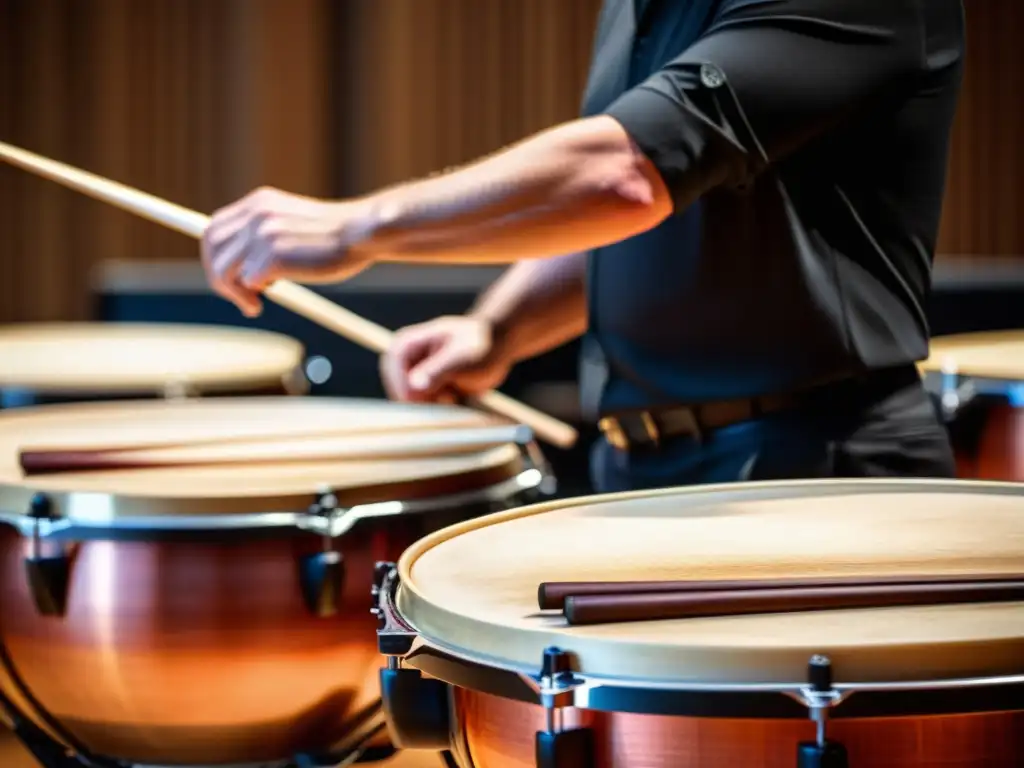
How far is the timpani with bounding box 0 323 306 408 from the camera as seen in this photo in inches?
100.0

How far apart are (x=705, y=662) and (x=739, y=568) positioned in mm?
215

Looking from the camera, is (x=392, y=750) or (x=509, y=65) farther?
(x=509, y=65)

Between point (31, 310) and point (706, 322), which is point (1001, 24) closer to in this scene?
point (31, 310)

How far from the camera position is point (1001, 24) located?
18.7 ft

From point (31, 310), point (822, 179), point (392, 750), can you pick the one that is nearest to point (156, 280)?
point (31, 310)

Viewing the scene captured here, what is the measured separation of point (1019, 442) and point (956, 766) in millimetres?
1500

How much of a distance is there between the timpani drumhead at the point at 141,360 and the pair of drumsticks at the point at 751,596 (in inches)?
64.8

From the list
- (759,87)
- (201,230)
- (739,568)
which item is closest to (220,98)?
(201,230)

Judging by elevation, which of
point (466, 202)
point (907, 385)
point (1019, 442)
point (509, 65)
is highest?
point (509, 65)

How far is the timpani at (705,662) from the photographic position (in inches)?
35.2

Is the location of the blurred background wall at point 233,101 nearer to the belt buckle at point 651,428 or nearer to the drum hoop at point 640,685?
the belt buckle at point 651,428

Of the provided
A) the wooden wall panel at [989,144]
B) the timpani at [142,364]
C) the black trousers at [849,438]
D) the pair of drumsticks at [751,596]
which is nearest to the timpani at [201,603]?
the black trousers at [849,438]

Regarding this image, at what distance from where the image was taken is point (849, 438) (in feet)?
5.11

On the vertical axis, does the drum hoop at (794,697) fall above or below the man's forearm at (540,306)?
below
